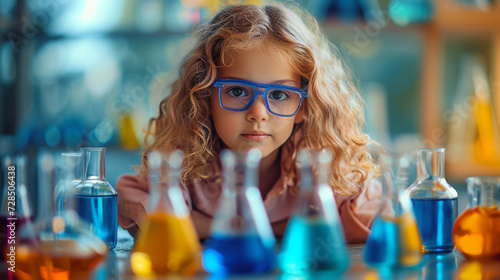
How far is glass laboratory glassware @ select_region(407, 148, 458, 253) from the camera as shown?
1.04m

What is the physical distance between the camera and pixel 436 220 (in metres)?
1.04

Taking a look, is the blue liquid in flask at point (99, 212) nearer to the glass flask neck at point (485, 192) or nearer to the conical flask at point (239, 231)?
the conical flask at point (239, 231)

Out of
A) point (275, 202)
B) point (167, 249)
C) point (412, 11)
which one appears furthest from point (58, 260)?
point (412, 11)

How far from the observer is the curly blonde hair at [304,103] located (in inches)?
54.3

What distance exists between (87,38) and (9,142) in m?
0.63

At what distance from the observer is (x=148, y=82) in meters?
2.78

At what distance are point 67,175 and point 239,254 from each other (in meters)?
0.33

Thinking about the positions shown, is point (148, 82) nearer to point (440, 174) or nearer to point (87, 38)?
point (87, 38)

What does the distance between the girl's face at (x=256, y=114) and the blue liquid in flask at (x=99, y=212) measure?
1.27ft

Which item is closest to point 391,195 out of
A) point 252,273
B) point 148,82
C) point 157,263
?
point 252,273

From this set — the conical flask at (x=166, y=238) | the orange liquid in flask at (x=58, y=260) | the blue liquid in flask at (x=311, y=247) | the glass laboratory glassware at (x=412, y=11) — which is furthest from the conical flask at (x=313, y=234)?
the glass laboratory glassware at (x=412, y=11)

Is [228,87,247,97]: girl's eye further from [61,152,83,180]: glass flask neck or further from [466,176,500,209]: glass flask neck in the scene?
[466,176,500,209]: glass flask neck

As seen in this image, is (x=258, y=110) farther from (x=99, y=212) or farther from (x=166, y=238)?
(x=166, y=238)

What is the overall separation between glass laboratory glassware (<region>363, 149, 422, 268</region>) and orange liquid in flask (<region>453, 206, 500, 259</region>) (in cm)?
14
